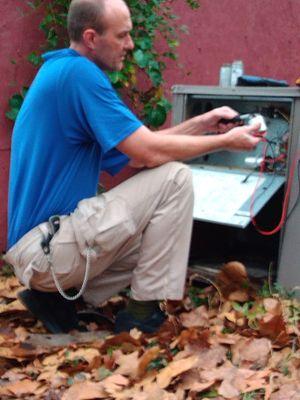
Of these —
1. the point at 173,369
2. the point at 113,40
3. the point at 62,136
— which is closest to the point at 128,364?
the point at 173,369

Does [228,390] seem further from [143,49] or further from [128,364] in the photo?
[143,49]

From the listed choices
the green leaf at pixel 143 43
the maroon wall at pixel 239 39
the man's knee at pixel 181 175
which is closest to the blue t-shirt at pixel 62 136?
the man's knee at pixel 181 175

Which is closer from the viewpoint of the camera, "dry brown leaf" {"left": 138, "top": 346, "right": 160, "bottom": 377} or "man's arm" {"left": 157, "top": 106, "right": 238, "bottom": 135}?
"dry brown leaf" {"left": 138, "top": 346, "right": 160, "bottom": 377}

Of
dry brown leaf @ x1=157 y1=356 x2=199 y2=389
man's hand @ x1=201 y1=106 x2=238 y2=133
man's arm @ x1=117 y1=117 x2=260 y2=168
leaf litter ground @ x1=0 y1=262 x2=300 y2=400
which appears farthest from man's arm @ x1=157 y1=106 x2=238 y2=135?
dry brown leaf @ x1=157 y1=356 x2=199 y2=389

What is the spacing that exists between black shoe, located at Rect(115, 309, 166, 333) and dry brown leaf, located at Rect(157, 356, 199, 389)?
41cm

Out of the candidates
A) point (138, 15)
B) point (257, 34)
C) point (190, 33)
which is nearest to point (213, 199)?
point (138, 15)

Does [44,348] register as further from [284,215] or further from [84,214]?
[284,215]

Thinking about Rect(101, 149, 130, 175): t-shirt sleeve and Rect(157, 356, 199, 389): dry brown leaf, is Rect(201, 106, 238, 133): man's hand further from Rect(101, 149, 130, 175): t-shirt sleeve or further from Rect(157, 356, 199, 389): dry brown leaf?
Rect(157, 356, 199, 389): dry brown leaf

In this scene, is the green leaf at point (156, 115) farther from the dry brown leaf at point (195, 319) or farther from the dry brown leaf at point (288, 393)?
the dry brown leaf at point (288, 393)

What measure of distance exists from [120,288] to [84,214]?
18.6 inches

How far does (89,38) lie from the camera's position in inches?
105

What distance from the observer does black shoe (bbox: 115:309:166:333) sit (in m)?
2.65

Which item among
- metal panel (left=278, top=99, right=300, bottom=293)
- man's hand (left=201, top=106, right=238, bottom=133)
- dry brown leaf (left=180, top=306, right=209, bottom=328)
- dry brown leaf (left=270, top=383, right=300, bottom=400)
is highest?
man's hand (left=201, top=106, right=238, bottom=133)

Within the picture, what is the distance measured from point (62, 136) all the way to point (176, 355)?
0.94 m
